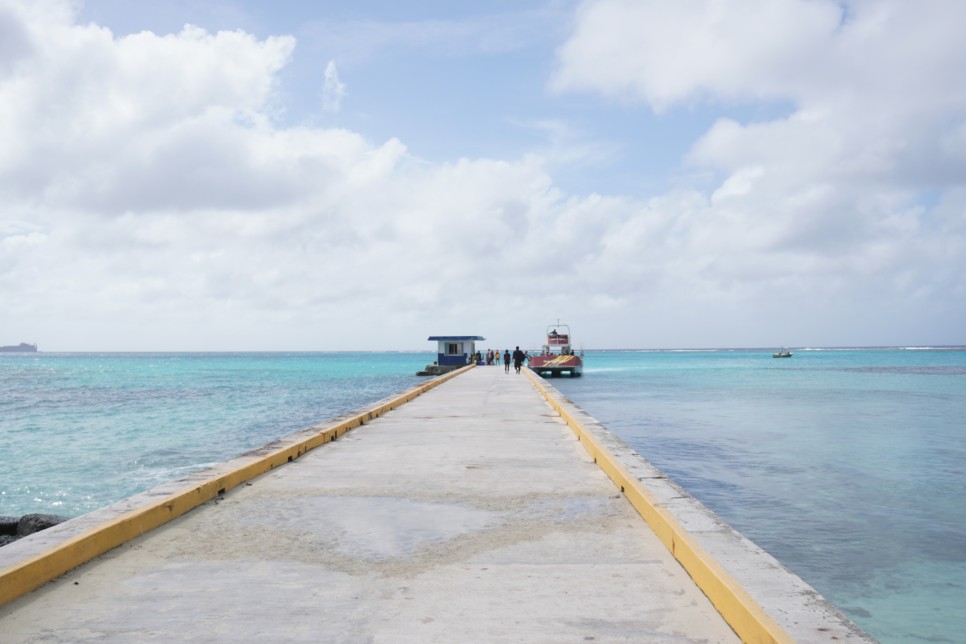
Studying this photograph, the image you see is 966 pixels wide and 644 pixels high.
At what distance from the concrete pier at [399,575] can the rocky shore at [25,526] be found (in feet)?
12.4

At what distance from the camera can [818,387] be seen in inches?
1810

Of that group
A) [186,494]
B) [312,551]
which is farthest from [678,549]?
[186,494]

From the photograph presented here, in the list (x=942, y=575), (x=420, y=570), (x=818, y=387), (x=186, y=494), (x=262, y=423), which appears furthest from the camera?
(x=818, y=387)

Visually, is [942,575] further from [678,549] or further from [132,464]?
[132,464]

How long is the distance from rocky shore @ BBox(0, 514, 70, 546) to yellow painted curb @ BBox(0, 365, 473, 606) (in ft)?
9.51

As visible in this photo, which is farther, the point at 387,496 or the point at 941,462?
the point at 941,462

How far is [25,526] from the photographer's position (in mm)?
9133

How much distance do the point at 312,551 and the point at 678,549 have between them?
253 centimetres

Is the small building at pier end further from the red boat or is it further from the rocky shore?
the rocky shore

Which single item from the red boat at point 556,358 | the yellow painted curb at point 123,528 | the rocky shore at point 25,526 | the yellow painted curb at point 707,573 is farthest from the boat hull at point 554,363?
the yellow painted curb at point 707,573

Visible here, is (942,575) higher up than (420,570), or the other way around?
Result: (420,570)

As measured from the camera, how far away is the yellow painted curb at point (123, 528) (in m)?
4.08

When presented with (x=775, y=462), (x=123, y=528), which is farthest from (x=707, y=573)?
(x=775, y=462)

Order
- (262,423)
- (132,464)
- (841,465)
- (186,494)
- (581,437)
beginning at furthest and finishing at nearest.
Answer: (262,423)
(132,464)
(841,465)
(581,437)
(186,494)
